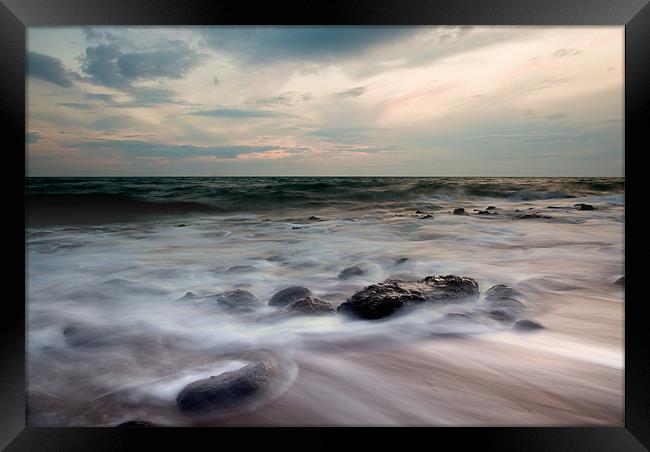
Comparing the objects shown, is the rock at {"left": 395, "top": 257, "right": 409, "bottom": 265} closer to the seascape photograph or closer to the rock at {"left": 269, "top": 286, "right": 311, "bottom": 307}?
the seascape photograph

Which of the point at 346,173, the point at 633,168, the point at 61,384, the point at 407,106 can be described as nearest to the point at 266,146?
the point at 346,173

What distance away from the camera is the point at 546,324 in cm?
220

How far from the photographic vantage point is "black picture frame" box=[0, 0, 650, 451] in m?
1.46

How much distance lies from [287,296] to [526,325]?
1.47m

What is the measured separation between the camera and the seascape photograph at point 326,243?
1665 millimetres

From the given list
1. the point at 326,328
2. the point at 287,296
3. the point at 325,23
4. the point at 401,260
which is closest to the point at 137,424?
the point at 326,328

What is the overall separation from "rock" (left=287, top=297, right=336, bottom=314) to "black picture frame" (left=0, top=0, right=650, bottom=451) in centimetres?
85

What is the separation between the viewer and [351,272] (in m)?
3.16

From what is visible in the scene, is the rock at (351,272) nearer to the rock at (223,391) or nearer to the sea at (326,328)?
the sea at (326,328)

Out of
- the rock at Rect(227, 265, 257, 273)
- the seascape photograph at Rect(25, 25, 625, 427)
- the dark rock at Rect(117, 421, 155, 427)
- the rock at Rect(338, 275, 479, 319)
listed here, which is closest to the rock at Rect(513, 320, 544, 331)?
the seascape photograph at Rect(25, 25, 625, 427)

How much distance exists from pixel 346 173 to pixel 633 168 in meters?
2.80

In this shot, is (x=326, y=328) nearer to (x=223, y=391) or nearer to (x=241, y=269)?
(x=223, y=391)

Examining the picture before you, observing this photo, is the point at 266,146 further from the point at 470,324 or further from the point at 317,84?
the point at 470,324

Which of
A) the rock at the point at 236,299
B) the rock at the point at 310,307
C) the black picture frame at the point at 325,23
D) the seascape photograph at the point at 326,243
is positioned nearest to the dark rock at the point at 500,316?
the seascape photograph at the point at 326,243
